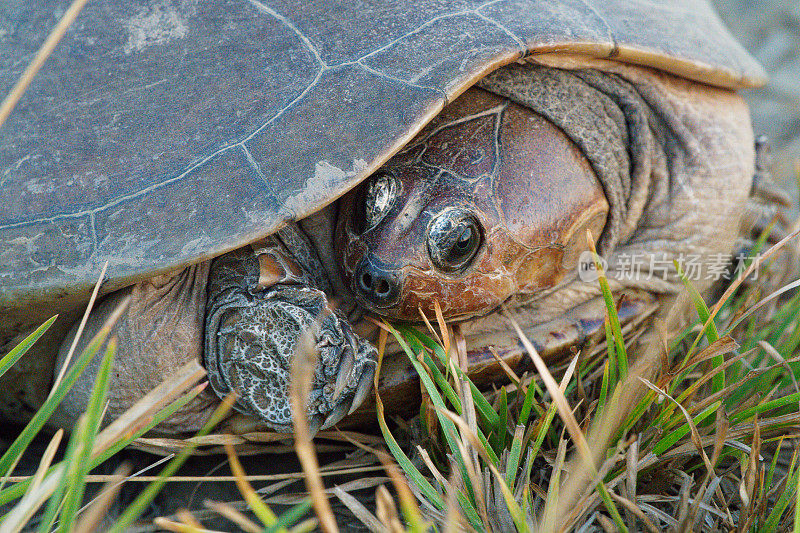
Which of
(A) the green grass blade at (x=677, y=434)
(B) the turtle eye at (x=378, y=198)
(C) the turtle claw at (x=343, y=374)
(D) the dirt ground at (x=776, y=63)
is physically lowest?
(D) the dirt ground at (x=776, y=63)

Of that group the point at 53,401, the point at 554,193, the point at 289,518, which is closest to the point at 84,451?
the point at 53,401

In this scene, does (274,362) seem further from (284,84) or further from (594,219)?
(594,219)

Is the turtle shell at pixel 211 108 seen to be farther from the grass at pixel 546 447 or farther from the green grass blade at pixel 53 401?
the green grass blade at pixel 53 401

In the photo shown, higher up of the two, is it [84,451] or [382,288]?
[84,451]

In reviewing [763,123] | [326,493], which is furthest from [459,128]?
[763,123]

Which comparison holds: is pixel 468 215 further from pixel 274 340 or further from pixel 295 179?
pixel 274 340

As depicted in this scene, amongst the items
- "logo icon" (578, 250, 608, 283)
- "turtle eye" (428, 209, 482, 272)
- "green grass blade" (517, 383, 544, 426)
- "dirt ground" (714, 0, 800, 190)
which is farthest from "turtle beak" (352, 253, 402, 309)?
"dirt ground" (714, 0, 800, 190)

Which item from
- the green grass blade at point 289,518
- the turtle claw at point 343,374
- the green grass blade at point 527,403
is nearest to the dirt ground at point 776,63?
the green grass blade at point 527,403
